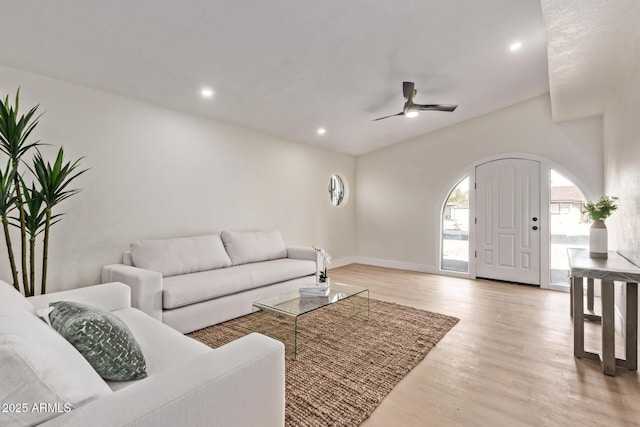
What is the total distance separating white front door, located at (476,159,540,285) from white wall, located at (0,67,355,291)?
3148 mm

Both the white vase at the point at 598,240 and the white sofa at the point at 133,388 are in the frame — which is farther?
the white vase at the point at 598,240

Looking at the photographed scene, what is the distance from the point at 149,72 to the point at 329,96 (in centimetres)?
200

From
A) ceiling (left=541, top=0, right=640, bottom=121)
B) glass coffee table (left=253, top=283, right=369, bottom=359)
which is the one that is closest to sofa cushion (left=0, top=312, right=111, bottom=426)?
glass coffee table (left=253, top=283, right=369, bottom=359)

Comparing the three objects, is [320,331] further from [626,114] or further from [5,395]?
[626,114]

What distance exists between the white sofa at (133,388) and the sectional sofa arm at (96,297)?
1027 millimetres

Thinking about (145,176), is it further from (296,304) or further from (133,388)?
(133,388)

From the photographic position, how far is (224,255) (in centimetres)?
384

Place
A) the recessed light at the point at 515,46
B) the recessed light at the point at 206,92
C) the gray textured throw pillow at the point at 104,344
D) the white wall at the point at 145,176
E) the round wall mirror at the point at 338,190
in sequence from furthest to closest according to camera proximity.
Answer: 1. the round wall mirror at the point at 338,190
2. the recessed light at the point at 206,92
3. the recessed light at the point at 515,46
4. the white wall at the point at 145,176
5. the gray textured throw pillow at the point at 104,344

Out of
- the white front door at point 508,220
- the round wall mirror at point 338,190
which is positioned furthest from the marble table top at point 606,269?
the round wall mirror at point 338,190

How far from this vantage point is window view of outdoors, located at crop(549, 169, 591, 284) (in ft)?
14.9

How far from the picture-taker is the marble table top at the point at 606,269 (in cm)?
213

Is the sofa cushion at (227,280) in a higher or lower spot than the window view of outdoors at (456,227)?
lower

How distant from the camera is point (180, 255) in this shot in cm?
343

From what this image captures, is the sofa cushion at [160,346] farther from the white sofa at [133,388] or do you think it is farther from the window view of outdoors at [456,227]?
the window view of outdoors at [456,227]
